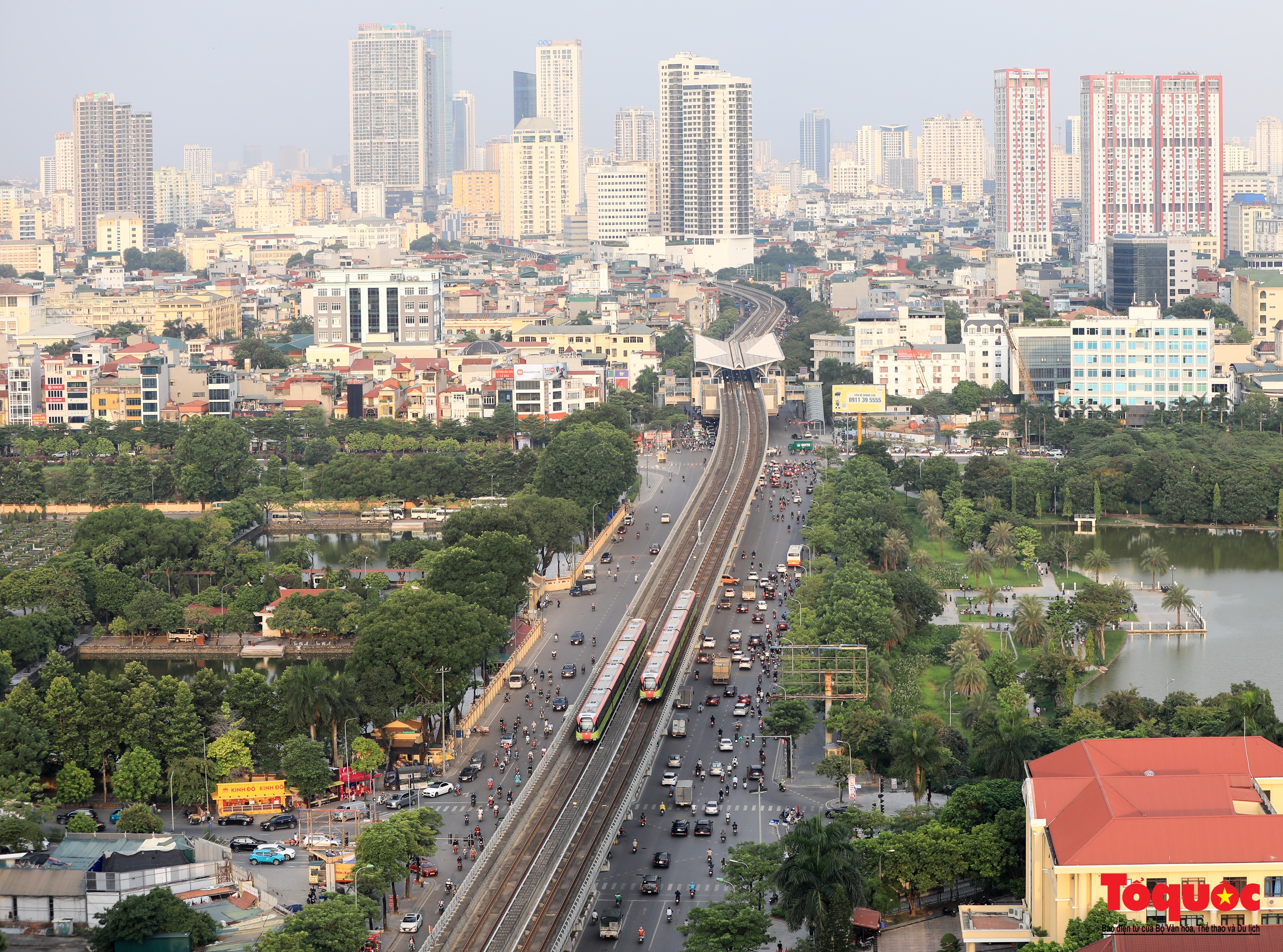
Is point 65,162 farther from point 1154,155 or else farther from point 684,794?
point 684,794

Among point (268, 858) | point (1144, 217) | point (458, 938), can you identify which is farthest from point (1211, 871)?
point (1144, 217)

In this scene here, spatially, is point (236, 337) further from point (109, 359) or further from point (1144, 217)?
point (1144, 217)

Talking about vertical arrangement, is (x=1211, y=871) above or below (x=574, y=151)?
below

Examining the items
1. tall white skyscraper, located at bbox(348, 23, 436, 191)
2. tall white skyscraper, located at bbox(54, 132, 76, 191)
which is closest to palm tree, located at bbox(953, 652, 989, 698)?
tall white skyscraper, located at bbox(54, 132, 76, 191)

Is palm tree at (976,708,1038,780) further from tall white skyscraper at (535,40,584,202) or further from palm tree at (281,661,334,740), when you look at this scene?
tall white skyscraper at (535,40,584,202)

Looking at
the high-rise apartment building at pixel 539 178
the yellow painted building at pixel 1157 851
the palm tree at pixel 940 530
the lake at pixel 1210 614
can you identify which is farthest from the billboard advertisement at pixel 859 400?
the high-rise apartment building at pixel 539 178
